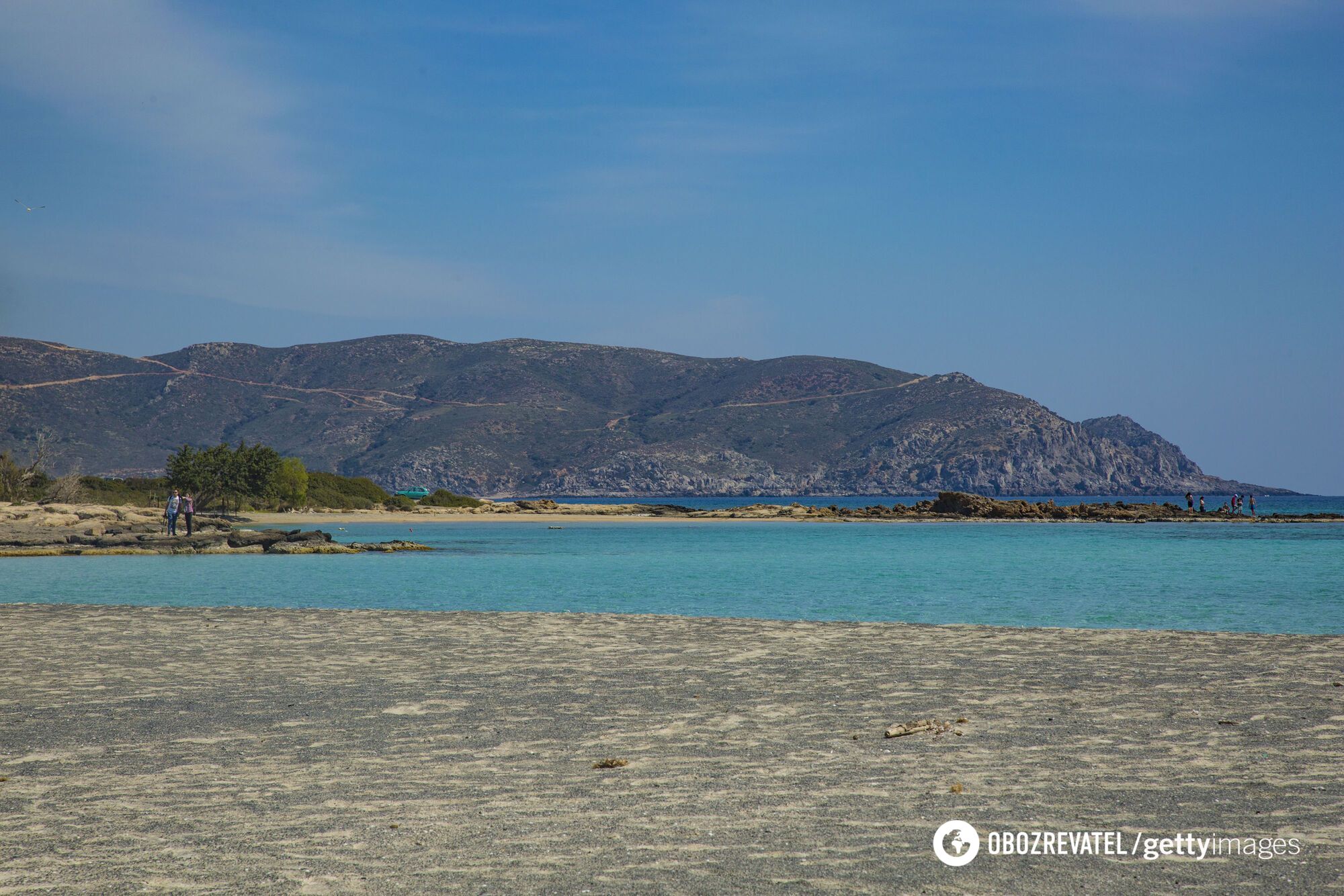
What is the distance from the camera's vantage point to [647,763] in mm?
7535

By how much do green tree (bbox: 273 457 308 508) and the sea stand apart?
21.6 metres

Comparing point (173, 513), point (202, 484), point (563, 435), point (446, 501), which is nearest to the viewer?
point (173, 513)

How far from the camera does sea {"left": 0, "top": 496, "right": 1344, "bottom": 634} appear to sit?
67.0 ft

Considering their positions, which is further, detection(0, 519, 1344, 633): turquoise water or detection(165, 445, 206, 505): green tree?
detection(165, 445, 206, 505): green tree

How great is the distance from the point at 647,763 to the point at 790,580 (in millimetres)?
21438

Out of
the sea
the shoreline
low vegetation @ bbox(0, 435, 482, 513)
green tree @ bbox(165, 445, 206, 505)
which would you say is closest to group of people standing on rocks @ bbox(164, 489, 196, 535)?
the sea

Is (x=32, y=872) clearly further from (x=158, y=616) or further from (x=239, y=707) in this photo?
(x=158, y=616)

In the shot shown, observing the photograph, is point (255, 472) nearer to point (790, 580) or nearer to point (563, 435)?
point (790, 580)

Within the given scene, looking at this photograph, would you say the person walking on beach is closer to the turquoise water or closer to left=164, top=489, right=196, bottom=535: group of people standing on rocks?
left=164, top=489, right=196, bottom=535: group of people standing on rocks

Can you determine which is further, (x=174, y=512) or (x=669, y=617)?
(x=174, y=512)

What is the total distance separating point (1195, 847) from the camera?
555cm

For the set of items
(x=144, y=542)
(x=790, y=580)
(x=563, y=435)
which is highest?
(x=563, y=435)

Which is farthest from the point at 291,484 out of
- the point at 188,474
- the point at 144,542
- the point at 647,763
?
the point at 647,763

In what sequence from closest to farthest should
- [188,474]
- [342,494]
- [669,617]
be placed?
[669,617] < [188,474] < [342,494]
